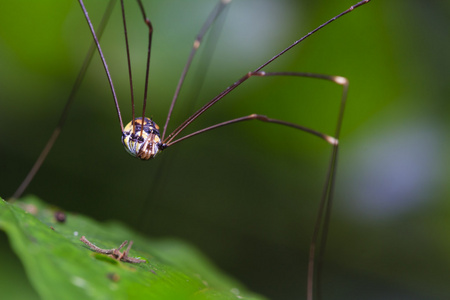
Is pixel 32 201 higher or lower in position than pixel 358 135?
lower

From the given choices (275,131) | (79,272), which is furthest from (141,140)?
(79,272)

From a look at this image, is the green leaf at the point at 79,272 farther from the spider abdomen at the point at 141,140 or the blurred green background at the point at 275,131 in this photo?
the blurred green background at the point at 275,131

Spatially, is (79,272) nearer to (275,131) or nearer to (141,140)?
(141,140)

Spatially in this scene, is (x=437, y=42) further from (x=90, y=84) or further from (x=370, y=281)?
(x=90, y=84)

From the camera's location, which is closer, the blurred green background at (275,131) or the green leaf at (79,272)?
the green leaf at (79,272)

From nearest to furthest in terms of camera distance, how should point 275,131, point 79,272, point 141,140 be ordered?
point 79,272 < point 141,140 < point 275,131

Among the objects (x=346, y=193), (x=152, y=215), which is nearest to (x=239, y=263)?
(x=152, y=215)

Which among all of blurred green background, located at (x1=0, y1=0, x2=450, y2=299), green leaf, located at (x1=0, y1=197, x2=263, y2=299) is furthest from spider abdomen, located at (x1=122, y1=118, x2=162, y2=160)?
green leaf, located at (x1=0, y1=197, x2=263, y2=299)

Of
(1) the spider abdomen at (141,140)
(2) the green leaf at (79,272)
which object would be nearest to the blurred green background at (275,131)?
(1) the spider abdomen at (141,140)
